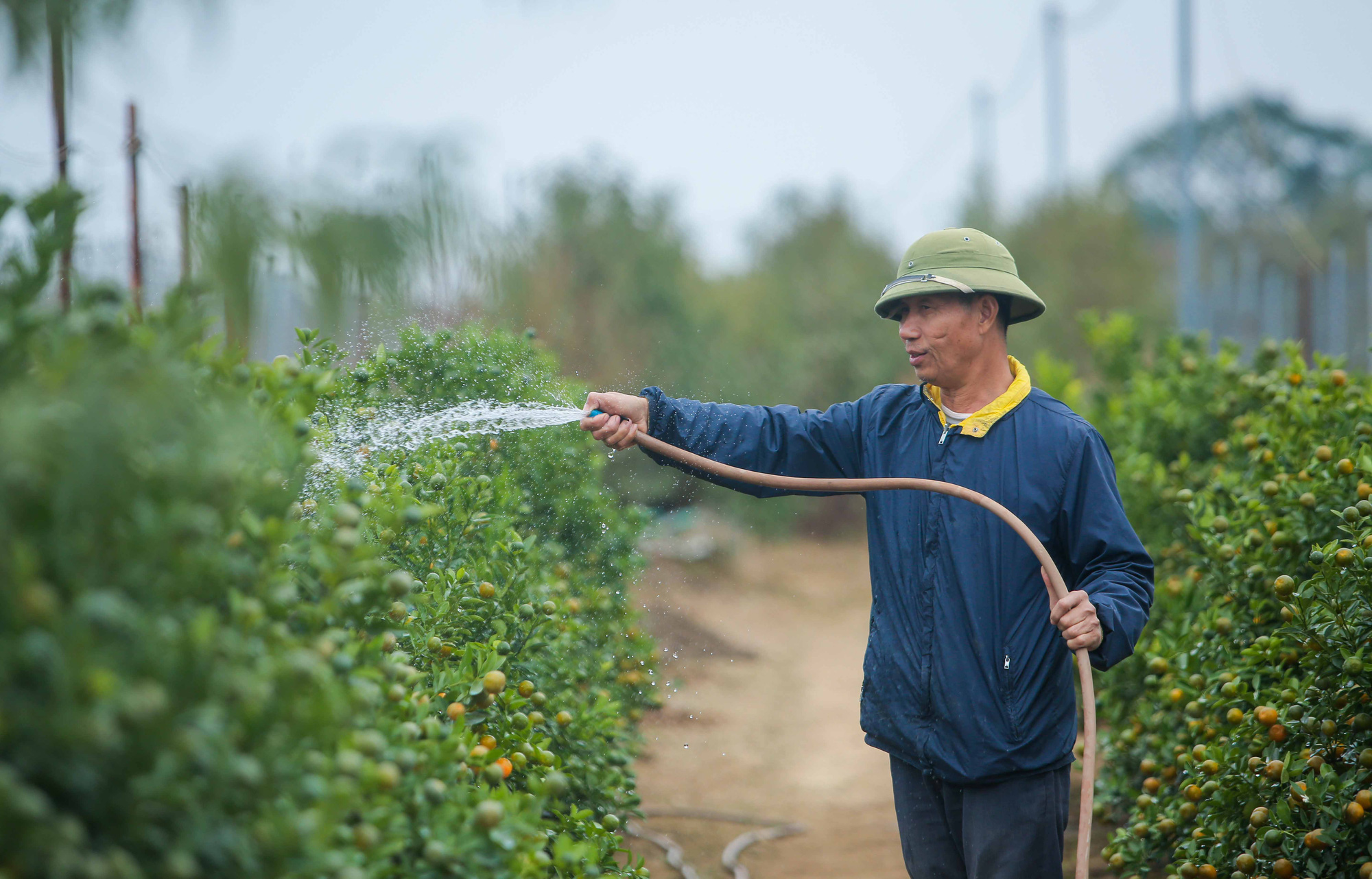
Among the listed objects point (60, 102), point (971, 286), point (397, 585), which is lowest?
point (397, 585)

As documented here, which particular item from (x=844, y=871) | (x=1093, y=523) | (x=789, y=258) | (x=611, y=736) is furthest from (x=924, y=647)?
(x=789, y=258)

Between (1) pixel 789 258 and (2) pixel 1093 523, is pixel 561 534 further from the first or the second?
(1) pixel 789 258

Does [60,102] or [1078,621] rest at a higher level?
[60,102]

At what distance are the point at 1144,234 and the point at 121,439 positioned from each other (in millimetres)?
20726

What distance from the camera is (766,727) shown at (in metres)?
7.30

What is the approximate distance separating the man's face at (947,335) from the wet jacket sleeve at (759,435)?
0.31 m

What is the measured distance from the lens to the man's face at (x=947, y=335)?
2770mm

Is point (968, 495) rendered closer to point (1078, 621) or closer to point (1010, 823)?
point (1078, 621)

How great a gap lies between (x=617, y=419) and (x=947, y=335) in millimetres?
917

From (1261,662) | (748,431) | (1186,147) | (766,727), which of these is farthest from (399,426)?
(1186,147)

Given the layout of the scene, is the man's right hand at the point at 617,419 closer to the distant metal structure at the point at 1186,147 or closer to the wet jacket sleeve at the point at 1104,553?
the wet jacket sleeve at the point at 1104,553

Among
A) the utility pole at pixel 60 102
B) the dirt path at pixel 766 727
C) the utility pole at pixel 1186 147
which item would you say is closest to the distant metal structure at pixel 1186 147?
the utility pole at pixel 1186 147

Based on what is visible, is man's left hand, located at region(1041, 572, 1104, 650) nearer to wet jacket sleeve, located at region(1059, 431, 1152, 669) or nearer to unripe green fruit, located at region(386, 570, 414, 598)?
wet jacket sleeve, located at region(1059, 431, 1152, 669)

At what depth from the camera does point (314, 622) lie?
63.2 inches
